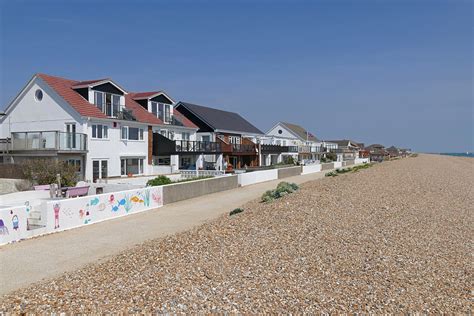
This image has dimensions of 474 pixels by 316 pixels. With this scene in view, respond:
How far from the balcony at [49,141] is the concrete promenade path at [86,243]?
10.2m

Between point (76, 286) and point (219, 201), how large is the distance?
1393 centimetres

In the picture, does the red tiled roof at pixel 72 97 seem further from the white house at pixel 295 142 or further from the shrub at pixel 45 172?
the white house at pixel 295 142

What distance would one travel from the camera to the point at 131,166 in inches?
1215

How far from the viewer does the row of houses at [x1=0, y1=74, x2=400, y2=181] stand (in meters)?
25.6

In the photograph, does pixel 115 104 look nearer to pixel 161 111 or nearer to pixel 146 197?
pixel 161 111

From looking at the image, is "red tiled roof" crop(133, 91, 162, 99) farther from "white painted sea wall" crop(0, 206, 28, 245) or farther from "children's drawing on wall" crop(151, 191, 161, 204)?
"white painted sea wall" crop(0, 206, 28, 245)

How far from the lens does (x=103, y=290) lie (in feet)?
21.6

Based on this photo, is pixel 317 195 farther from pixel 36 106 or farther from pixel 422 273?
pixel 36 106

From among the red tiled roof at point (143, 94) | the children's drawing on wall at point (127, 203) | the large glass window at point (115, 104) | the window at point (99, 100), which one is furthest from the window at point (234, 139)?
the children's drawing on wall at point (127, 203)

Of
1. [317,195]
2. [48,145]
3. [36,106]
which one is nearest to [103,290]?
[317,195]

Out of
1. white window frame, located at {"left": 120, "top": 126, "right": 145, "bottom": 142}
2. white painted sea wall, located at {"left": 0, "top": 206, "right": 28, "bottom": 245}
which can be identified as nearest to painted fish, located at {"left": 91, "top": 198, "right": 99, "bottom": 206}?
white painted sea wall, located at {"left": 0, "top": 206, "right": 28, "bottom": 245}

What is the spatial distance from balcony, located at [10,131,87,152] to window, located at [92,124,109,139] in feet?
4.24

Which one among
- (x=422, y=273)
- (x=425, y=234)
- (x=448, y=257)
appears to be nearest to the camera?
(x=422, y=273)

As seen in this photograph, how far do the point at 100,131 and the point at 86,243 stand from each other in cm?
1771
